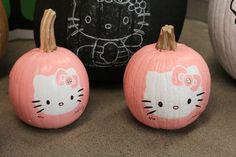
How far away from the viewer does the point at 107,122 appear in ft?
4.11

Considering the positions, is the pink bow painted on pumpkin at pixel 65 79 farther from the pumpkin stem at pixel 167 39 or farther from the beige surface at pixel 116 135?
the pumpkin stem at pixel 167 39

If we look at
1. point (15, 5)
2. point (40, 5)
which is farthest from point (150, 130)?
point (15, 5)

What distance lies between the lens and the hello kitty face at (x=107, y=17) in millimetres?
1277

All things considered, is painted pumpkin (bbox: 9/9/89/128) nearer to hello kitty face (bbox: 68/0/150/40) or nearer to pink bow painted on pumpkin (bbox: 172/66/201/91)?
hello kitty face (bbox: 68/0/150/40)

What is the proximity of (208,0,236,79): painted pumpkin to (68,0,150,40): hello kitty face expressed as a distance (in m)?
0.27

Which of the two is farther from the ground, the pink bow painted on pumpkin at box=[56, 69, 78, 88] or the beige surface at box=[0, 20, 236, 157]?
the pink bow painted on pumpkin at box=[56, 69, 78, 88]

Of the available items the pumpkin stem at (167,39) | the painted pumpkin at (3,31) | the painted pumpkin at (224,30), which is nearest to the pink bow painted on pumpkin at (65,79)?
the pumpkin stem at (167,39)

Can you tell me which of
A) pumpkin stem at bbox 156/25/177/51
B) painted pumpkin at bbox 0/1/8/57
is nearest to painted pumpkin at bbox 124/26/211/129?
pumpkin stem at bbox 156/25/177/51

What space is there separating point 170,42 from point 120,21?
209 millimetres

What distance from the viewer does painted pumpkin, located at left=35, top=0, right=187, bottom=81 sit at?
1.28 metres

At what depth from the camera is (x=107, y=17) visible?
128 centimetres

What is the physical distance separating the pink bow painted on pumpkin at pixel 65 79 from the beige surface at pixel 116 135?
0.50ft

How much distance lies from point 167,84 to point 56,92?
30 cm

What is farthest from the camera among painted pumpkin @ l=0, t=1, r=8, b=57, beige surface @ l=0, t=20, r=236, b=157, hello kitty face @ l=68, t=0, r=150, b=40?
painted pumpkin @ l=0, t=1, r=8, b=57
